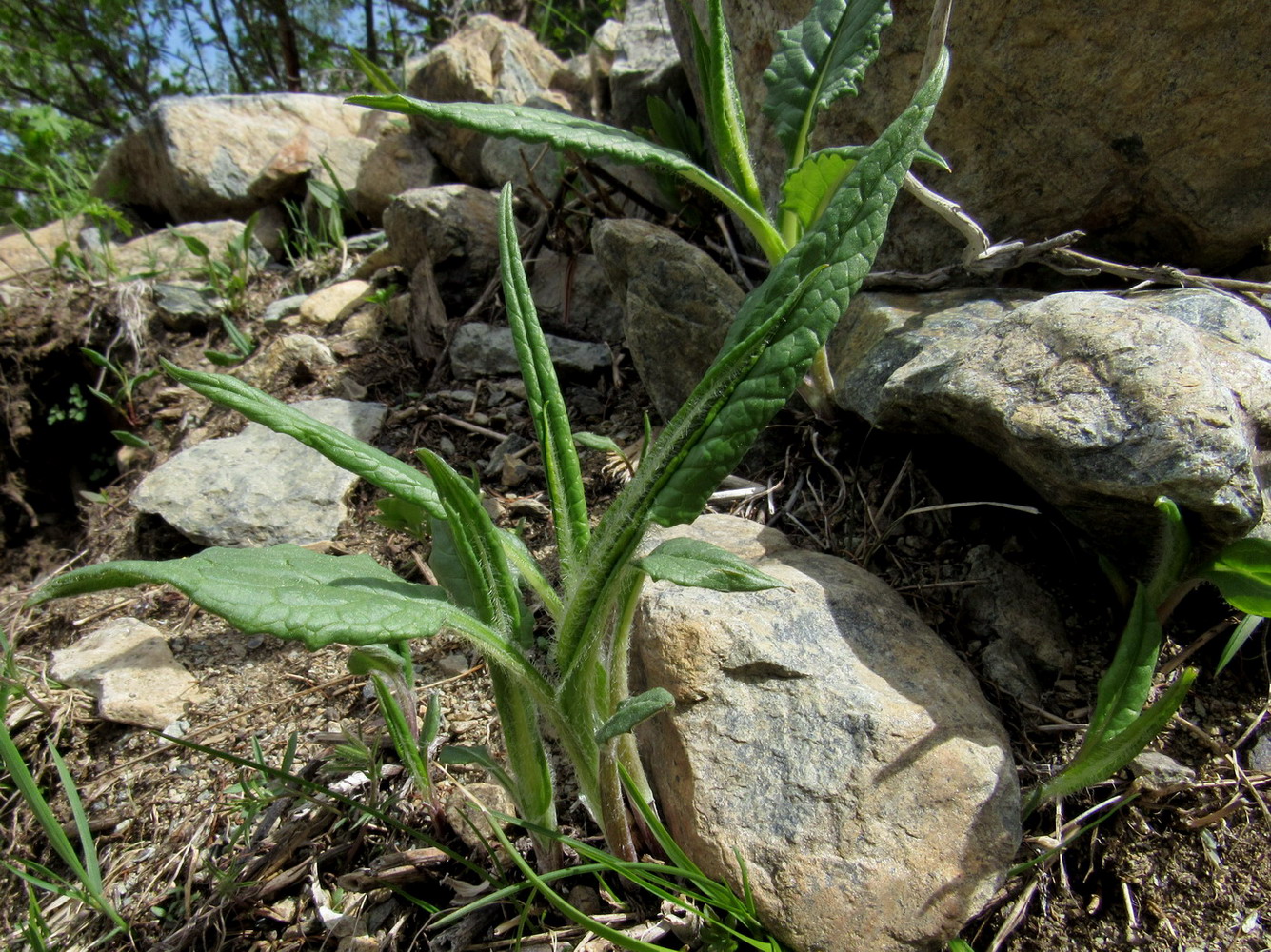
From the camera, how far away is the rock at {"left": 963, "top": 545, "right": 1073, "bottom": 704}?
149 cm

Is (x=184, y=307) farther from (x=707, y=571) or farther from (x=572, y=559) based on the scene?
(x=707, y=571)

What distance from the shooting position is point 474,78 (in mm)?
3891

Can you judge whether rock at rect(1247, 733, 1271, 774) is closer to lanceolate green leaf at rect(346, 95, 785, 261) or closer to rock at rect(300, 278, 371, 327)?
lanceolate green leaf at rect(346, 95, 785, 261)

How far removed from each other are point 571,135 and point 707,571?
3.93 ft

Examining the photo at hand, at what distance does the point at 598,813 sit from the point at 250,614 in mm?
655

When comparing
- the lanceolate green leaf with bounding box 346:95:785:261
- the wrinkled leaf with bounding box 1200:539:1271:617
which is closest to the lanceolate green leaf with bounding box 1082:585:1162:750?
the wrinkled leaf with bounding box 1200:539:1271:617

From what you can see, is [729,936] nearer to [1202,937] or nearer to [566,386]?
[1202,937]

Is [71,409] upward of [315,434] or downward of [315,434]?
downward

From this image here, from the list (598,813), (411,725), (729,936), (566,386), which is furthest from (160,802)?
(566,386)

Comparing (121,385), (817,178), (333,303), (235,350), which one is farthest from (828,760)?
(121,385)

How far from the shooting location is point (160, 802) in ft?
5.11

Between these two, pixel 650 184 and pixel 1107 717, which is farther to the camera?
pixel 650 184

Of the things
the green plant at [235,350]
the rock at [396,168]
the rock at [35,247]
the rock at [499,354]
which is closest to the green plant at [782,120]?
→ the rock at [499,354]

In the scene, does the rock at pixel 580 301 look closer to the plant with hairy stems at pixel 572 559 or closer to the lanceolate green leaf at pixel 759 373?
the plant with hairy stems at pixel 572 559
